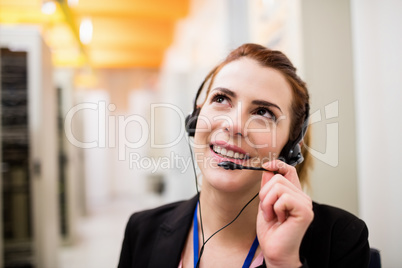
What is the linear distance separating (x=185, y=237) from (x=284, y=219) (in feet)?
1.40

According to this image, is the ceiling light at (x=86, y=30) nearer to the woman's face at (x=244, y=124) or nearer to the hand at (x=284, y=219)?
the woman's face at (x=244, y=124)

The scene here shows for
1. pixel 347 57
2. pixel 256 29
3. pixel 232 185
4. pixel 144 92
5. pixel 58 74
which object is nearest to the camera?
pixel 232 185

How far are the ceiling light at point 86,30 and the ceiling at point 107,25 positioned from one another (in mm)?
78

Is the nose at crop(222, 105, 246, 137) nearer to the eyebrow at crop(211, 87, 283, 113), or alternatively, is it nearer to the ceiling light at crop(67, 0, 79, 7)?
the eyebrow at crop(211, 87, 283, 113)

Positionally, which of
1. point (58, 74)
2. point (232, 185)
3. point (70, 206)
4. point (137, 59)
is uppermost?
point (137, 59)

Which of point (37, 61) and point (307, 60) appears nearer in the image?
point (307, 60)

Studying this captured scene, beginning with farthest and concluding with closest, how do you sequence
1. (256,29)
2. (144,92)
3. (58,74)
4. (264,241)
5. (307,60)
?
(144,92) < (58,74) < (256,29) < (307,60) < (264,241)

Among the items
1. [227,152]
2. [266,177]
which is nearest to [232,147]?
[227,152]

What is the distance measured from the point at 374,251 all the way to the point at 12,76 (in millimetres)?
2753

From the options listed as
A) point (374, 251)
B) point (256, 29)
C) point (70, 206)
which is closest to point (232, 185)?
point (374, 251)

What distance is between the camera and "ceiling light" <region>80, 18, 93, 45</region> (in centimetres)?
431

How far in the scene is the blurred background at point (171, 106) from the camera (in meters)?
0.93

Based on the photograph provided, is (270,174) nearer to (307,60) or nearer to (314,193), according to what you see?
(314,193)

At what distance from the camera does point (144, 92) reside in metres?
7.57
